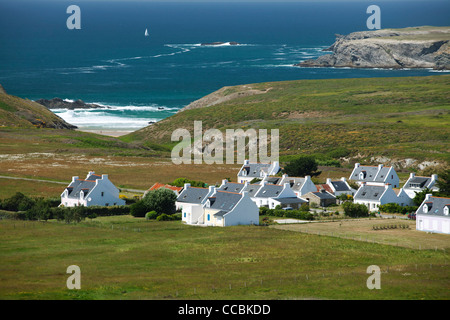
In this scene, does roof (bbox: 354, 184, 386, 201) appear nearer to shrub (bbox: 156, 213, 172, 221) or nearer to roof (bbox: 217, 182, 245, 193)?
roof (bbox: 217, 182, 245, 193)

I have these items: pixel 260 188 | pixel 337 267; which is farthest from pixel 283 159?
pixel 337 267

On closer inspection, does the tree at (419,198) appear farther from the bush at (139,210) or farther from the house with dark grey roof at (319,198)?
the bush at (139,210)

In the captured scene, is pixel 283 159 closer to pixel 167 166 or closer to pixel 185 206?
pixel 167 166

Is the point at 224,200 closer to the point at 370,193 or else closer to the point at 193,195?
the point at 193,195

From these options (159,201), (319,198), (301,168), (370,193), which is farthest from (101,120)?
(159,201)

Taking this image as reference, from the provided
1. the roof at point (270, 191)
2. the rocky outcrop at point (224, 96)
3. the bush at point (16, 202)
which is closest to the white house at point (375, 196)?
the roof at point (270, 191)

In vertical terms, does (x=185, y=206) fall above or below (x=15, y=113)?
below
